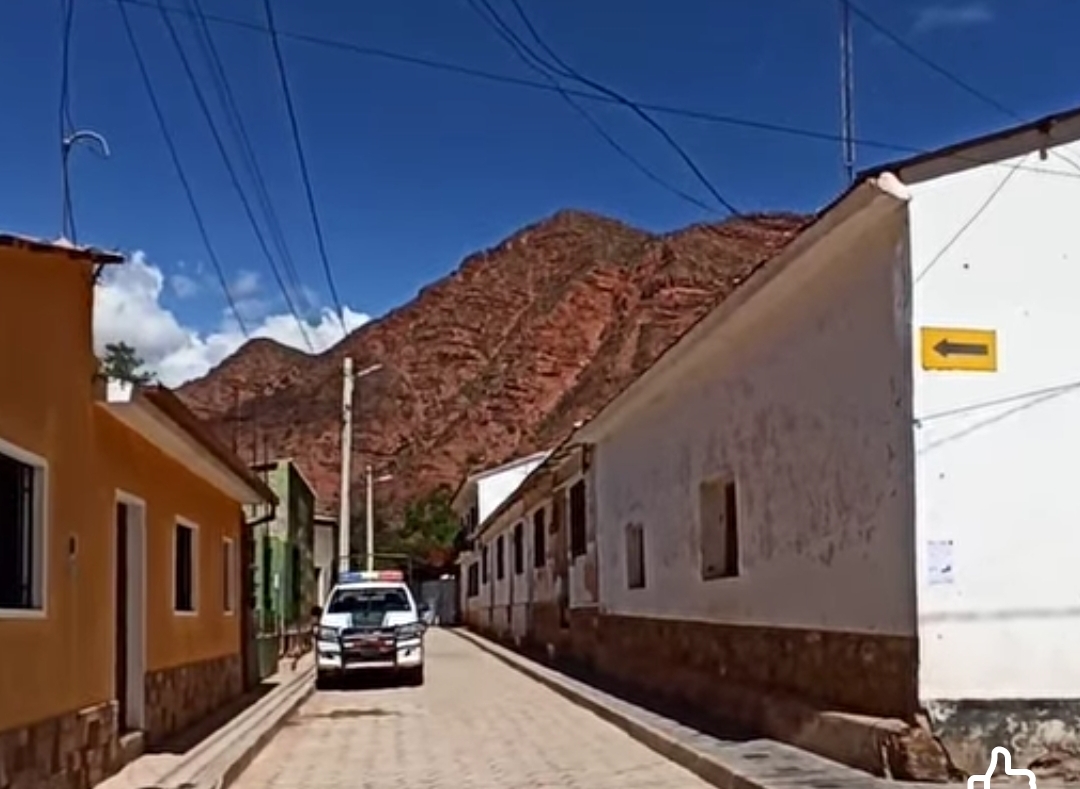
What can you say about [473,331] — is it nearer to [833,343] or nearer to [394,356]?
[394,356]

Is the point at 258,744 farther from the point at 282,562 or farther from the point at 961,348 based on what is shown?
the point at 282,562

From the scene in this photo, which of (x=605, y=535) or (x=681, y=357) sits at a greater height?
(x=681, y=357)

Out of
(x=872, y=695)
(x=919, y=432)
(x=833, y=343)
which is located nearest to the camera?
(x=919, y=432)

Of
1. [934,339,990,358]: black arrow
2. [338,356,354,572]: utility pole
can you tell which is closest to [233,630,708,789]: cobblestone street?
[934,339,990,358]: black arrow

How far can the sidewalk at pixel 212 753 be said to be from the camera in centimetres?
1196

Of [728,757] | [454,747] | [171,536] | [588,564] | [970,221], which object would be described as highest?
[970,221]

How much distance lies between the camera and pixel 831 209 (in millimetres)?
10844

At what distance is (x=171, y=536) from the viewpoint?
50.0ft

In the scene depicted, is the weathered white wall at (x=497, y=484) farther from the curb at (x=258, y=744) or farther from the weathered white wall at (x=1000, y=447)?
the weathered white wall at (x=1000, y=447)

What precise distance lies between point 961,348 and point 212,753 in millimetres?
7635

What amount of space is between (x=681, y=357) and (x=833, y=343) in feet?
15.4

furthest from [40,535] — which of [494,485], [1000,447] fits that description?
[494,485]

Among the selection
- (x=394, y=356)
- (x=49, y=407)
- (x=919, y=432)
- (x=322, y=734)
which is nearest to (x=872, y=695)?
(x=919, y=432)

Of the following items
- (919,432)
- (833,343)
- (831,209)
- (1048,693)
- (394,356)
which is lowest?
(1048,693)
